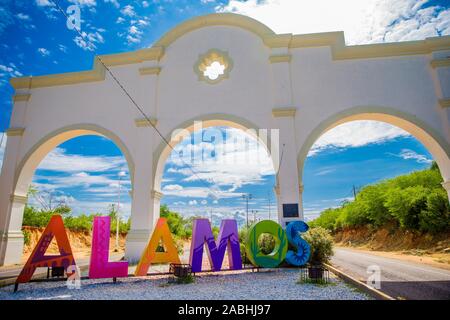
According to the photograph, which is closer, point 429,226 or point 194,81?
point 194,81

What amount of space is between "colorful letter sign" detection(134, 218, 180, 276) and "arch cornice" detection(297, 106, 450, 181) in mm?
4583

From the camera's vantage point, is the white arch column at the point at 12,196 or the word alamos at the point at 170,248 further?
the white arch column at the point at 12,196

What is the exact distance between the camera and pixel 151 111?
10.3m

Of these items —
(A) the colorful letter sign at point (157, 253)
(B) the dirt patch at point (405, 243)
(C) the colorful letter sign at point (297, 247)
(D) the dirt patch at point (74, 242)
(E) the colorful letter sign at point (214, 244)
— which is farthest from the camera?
(D) the dirt patch at point (74, 242)

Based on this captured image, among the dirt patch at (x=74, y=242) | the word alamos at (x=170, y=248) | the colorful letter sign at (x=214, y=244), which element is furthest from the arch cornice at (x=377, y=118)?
the dirt patch at (x=74, y=242)

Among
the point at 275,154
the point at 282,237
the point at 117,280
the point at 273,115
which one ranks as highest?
the point at 273,115

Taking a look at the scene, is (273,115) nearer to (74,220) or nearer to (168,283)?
(168,283)

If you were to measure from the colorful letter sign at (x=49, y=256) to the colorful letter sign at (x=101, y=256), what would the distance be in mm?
602

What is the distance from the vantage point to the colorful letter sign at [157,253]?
643 cm

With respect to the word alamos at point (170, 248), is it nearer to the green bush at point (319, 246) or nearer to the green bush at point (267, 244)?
the green bush at point (319, 246)

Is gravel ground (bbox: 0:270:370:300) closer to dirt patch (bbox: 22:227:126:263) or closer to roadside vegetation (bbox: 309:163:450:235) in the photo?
roadside vegetation (bbox: 309:163:450:235)
